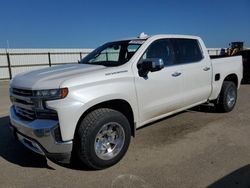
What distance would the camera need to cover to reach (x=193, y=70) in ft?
15.9

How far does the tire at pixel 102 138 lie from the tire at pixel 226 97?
3.26 metres

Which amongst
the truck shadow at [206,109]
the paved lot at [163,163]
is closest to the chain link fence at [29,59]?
the paved lot at [163,163]

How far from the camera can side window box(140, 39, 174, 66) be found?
4199 mm

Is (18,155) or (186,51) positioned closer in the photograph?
(18,155)

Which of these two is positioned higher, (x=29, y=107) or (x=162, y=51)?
(x=162, y=51)

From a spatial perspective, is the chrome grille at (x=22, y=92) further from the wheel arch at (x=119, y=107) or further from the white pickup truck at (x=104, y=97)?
the wheel arch at (x=119, y=107)

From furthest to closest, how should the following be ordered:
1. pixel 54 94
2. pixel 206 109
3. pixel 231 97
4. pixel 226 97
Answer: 1. pixel 206 109
2. pixel 231 97
3. pixel 226 97
4. pixel 54 94

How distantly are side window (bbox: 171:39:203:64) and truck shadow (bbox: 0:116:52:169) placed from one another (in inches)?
118

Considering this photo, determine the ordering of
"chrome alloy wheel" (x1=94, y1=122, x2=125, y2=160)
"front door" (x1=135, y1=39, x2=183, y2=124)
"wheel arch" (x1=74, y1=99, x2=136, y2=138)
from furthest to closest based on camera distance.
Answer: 1. "front door" (x1=135, y1=39, x2=183, y2=124)
2. "chrome alloy wheel" (x1=94, y1=122, x2=125, y2=160)
3. "wheel arch" (x1=74, y1=99, x2=136, y2=138)

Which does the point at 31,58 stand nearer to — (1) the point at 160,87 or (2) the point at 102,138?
(1) the point at 160,87

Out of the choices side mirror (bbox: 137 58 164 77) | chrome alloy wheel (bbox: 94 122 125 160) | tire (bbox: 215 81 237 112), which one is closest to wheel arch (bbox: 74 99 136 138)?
chrome alloy wheel (bbox: 94 122 125 160)

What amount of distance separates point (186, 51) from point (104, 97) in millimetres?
2445

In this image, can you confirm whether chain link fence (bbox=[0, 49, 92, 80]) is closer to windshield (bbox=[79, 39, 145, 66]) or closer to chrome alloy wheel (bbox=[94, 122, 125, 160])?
windshield (bbox=[79, 39, 145, 66])

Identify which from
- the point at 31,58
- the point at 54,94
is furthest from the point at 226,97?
the point at 31,58
